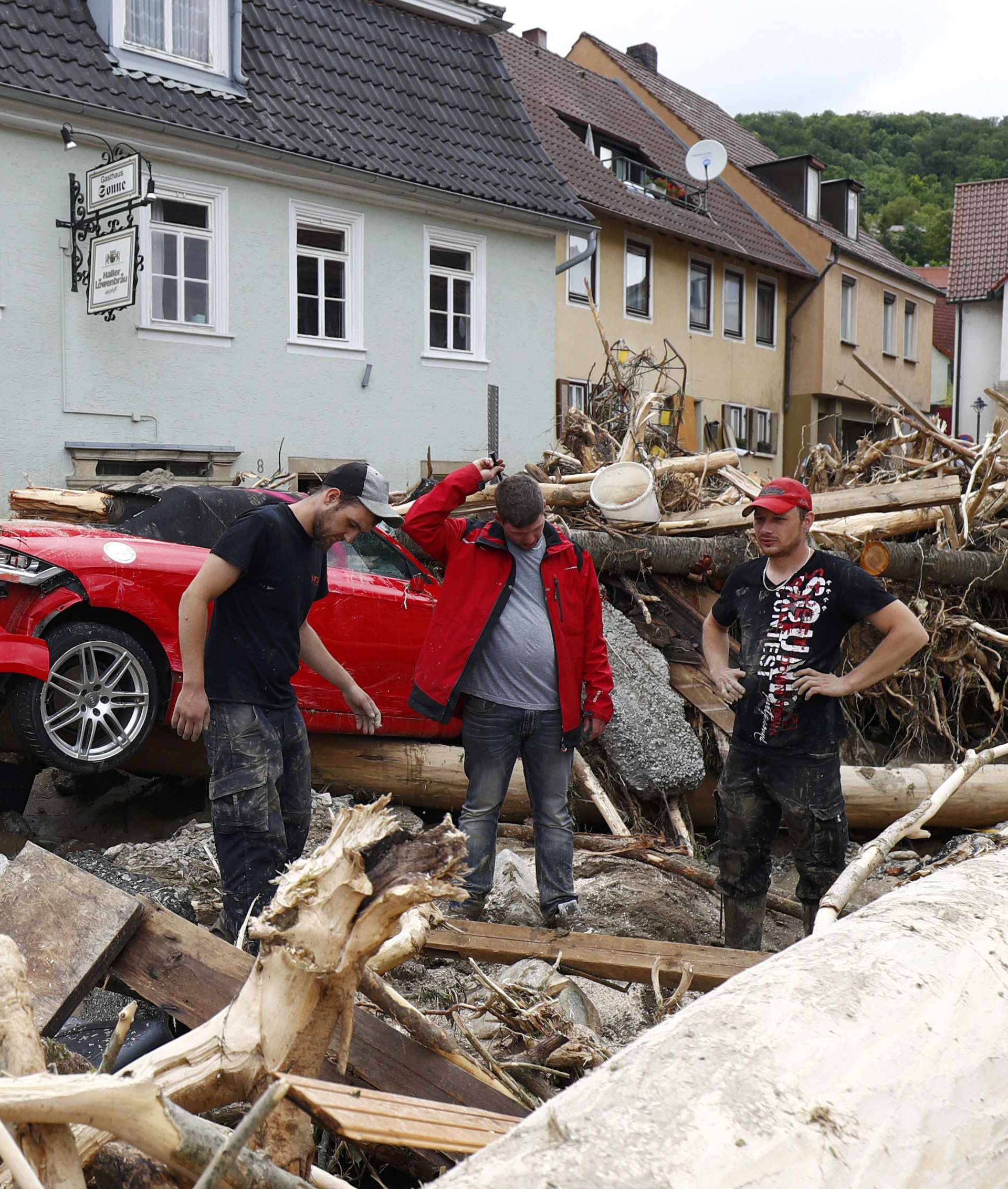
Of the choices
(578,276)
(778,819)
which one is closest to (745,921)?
(778,819)

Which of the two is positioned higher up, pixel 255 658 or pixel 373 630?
pixel 255 658

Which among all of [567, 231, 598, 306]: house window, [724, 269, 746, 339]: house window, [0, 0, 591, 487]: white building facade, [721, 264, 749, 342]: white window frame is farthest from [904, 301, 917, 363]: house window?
[0, 0, 591, 487]: white building facade

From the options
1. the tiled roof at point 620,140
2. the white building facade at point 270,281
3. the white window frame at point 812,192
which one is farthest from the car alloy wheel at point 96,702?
the white window frame at point 812,192

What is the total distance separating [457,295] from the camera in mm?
17531

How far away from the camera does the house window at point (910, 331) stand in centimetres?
3812

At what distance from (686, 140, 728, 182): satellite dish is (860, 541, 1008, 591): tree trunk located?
15597 mm

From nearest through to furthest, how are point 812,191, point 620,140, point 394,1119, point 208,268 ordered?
1. point 394,1119
2. point 208,268
3. point 620,140
4. point 812,191

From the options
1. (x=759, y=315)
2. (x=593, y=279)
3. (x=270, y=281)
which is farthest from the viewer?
(x=759, y=315)

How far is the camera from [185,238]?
1445 centimetres

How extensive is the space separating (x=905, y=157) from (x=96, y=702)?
74701 millimetres

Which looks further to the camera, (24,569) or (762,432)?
(762,432)

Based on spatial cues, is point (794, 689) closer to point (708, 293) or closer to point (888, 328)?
point (708, 293)

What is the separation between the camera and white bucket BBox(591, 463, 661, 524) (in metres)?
9.37

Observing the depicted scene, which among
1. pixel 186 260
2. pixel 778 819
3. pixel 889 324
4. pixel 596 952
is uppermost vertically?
pixel 889 324
